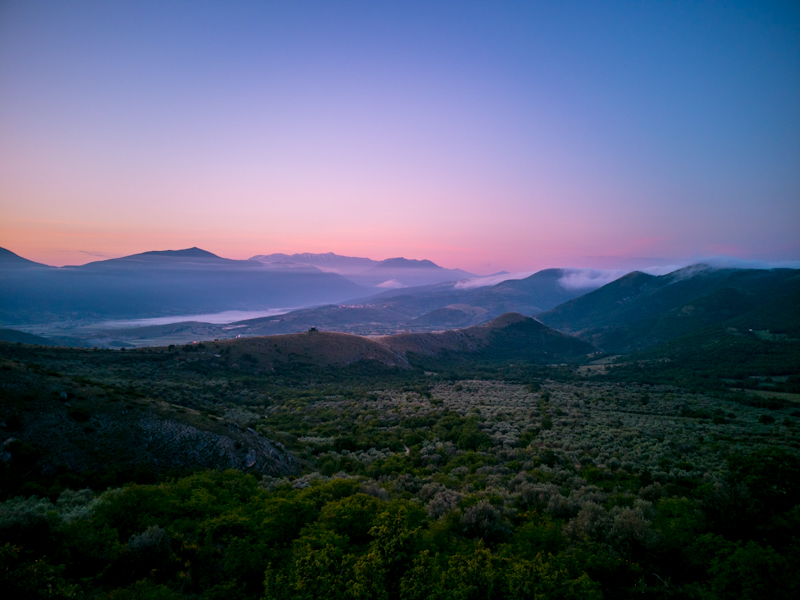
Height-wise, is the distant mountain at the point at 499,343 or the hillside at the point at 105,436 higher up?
the hillside at the point at 105,436

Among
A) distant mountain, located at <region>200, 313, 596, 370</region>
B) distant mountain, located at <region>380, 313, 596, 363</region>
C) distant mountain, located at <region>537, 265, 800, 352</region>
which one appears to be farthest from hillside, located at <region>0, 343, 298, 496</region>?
distant mountain, located at <region>537, 265, 800, 352</region>

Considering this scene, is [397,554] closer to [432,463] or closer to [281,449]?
[432,463]

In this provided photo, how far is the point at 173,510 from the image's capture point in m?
10.9

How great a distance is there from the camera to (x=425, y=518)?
11.9m

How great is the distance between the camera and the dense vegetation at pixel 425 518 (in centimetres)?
796

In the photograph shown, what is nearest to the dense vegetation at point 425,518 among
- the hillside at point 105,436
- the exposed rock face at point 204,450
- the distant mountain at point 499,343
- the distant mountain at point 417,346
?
the hillside at point 105,436

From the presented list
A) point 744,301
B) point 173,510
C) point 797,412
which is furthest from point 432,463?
point 744,301

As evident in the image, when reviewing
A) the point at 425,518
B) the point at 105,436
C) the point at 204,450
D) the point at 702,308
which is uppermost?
the point at 702,308

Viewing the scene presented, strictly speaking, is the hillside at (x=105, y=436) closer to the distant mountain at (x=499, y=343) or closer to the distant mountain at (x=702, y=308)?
the distant mountain at (x=499, y=343)

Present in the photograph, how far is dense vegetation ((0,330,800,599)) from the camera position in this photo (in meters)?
7.96

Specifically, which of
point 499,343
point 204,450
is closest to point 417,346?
point 499,343

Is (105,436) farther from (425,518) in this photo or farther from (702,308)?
(702,308)

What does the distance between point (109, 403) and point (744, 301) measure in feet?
617

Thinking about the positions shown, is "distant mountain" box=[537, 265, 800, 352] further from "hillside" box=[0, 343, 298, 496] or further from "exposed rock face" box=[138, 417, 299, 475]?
"hillside" box=[0, 343, 298, 496]
